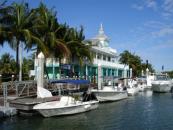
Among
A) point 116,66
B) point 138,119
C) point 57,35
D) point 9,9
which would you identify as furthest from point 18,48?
point 116,66

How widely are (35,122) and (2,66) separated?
40281 millimetres

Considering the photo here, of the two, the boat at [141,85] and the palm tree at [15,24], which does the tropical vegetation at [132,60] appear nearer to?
the boat at [141,85]

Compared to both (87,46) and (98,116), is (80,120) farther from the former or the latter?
(87,46)

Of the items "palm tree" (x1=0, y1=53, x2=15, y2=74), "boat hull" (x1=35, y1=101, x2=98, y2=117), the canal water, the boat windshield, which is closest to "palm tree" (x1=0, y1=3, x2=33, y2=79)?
"boat hull" (x1=35, y1=101, x2=98, y2=117)

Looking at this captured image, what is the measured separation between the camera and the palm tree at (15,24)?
118 feet

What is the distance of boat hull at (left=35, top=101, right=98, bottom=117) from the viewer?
25.9 m

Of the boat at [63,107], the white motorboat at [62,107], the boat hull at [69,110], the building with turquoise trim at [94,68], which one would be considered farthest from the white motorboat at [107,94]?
the white motorboat at [62,107]

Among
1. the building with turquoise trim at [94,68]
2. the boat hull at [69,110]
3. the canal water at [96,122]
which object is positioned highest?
the building with turquoise trim at [94,68]

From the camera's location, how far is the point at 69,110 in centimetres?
2738

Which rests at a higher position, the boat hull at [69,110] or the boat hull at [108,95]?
the boat hull at [108,95]

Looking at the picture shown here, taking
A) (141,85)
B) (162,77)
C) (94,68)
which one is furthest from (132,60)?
(94,68)

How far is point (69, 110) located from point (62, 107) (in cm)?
103

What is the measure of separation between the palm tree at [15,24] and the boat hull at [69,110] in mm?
11626

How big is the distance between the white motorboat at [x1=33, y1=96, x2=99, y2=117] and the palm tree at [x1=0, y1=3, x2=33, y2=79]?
1181 centimetres
